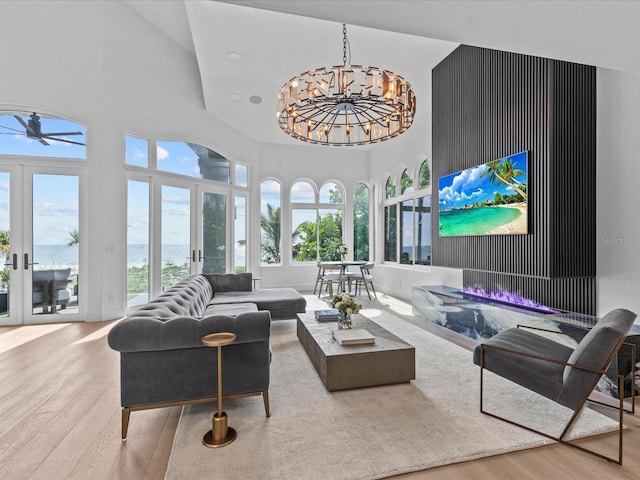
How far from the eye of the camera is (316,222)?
8914 mm

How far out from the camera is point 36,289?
5188mm

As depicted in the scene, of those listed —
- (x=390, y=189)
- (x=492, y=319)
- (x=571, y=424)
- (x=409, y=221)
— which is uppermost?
(x=390, y=189)

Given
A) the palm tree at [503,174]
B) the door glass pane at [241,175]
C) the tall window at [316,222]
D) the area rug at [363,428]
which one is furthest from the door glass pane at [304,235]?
the area rug at [363,428]

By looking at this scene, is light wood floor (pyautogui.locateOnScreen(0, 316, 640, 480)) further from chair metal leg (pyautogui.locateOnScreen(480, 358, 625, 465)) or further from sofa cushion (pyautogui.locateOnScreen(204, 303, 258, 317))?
sofa cushion (pyautogui.locateOnScreen(204, 303, 258, 317))

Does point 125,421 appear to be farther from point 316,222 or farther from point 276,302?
point 316,222

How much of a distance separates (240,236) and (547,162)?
238 inches

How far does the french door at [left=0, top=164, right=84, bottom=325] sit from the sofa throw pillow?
207cm

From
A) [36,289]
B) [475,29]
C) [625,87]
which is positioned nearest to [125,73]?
[36,289]

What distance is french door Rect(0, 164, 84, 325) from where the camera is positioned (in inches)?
201

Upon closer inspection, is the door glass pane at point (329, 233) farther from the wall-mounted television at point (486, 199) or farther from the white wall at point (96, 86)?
the white wall at point (96, 86)

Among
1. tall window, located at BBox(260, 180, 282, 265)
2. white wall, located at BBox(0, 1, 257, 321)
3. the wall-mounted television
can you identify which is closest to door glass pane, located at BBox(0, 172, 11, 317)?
white wall, located at BBox(0, 1, 257, 321)

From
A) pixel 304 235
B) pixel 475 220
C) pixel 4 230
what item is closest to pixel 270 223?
pixel 304 235

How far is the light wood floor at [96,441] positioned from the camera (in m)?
1.88

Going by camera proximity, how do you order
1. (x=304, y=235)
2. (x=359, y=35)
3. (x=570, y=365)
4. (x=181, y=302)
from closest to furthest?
(x=570, y=365) < (x=181, y=302) < (x=359, y=35) < (x=304, y=235)
